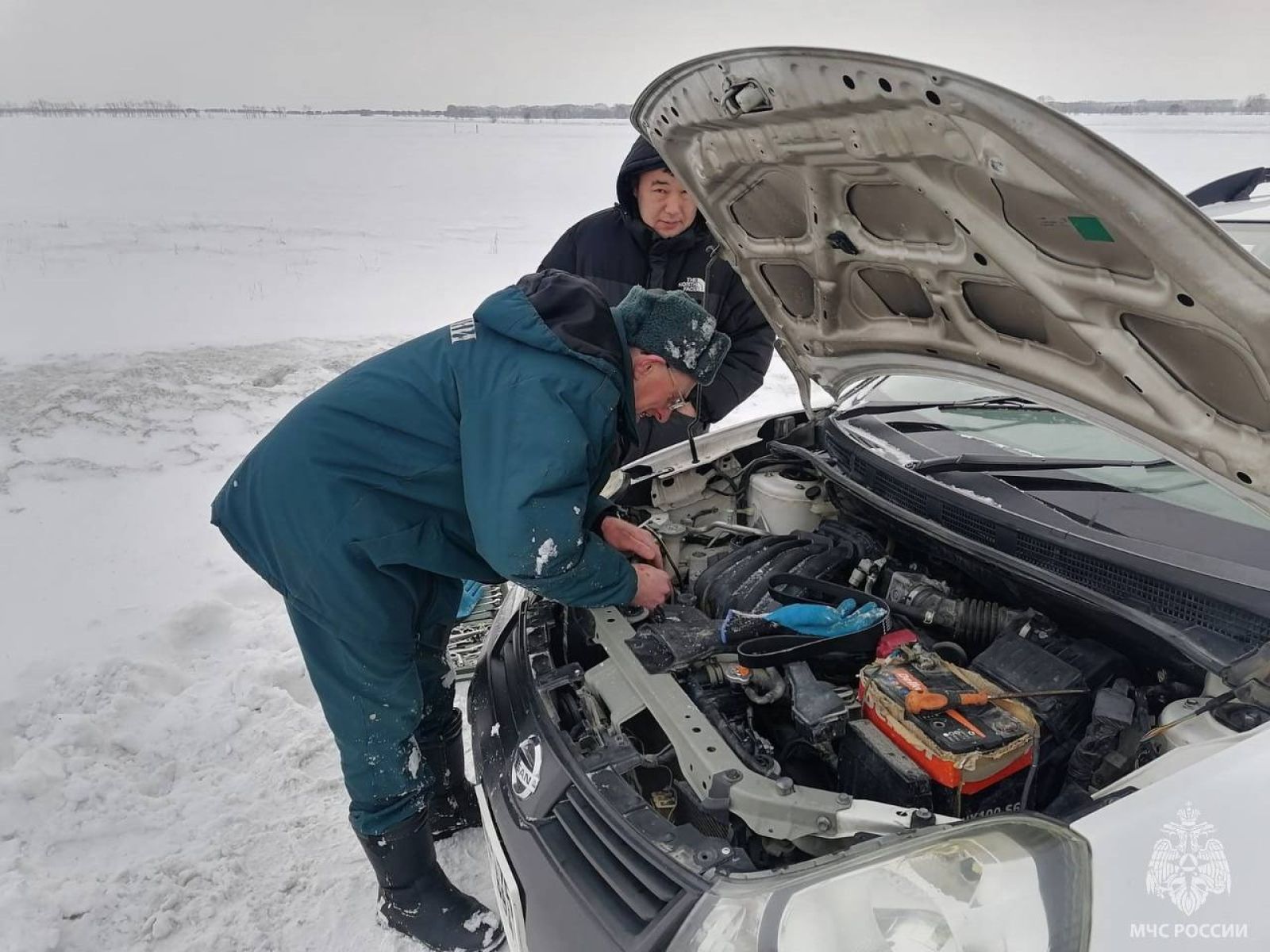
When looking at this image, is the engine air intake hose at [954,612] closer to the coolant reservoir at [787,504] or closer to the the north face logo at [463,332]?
the coolant reservoir at [787,504]

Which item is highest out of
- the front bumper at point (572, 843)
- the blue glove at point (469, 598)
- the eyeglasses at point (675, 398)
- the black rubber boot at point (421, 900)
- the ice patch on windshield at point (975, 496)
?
the eyeglasses at point (675, 398)

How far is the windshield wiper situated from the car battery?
119cm

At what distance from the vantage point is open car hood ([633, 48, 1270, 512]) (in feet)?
4.20

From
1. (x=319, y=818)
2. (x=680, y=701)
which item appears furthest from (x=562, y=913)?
(x=319, y=818)

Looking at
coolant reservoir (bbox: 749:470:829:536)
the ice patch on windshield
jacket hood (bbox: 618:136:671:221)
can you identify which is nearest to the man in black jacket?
jacket hood (bbox: 618:136:671:221)

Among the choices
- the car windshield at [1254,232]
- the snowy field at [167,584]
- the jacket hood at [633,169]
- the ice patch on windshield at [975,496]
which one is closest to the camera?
the ice patch on windshield at [975,496]

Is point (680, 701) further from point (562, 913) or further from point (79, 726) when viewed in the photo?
point (79, 726)

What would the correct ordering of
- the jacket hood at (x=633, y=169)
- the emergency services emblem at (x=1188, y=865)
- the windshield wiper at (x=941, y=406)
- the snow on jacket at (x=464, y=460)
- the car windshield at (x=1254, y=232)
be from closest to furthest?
the emergency services emblem at (x=1188, y=865) < the snow on jacket at (x=464, y=460) < the car windshield at (x=1254, y=232) < the windshield wiper at (x=941, y=406) < the jacket hood at (x=633, y=169)

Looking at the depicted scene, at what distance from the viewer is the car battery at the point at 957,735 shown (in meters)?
1.61

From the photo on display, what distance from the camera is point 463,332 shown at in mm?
2023

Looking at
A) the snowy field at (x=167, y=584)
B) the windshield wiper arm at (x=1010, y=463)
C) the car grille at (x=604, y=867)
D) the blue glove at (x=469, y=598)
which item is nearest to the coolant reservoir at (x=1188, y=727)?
the windshield wiper arm at (x=1010, y=463)

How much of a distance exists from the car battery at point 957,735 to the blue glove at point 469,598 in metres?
1.78

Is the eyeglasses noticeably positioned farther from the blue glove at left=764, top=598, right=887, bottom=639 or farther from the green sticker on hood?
the green sticker on hood

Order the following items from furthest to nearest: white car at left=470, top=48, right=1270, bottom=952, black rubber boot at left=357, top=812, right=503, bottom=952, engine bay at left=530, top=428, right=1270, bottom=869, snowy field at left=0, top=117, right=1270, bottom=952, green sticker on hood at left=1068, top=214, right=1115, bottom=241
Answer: snowy field at left=0, top=117, right=1270, bottom=952 → black rubber boot at left=357, top=812, right=503, bottom=952 → engine bay at left=530, top=428, right=1270, bottom=869 → green sticker on hood at left=1068, top=214, right=1115, bottom=241 → white car at left=470, top=48, right=1270, bottom=952
